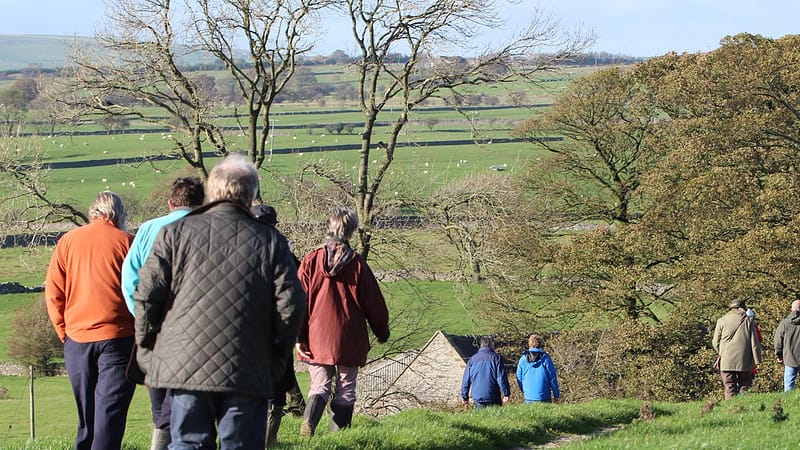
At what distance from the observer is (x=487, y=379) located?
45.3ft

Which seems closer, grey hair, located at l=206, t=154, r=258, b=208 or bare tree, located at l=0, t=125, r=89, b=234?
grey hair, located at l=206, t=154, r=258, b=208

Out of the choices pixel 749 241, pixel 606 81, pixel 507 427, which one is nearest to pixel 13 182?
pixel 507 427

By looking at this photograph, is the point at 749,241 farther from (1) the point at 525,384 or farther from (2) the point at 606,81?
(1) the point at 525,384

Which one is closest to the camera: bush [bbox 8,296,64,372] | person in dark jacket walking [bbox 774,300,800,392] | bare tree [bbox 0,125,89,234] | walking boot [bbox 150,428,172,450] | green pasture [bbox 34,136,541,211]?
walking boot [bbox 150,428,172,450]

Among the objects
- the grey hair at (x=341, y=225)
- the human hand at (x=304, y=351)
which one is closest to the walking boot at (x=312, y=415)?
the human hand at (x=304, y=351)

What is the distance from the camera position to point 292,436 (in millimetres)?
8875

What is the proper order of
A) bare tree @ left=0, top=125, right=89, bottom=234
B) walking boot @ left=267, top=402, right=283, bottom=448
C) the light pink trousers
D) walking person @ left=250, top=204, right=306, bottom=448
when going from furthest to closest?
bare tree @ left=0, top=125, right=89, bottom=234, the light pink trousers, walking boot @ left=267, top=402, right=283, bottom=448, walking person @ left=250, top=204, right=306, bottom=448

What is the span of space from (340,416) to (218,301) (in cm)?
371

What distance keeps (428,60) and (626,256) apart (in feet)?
57.2

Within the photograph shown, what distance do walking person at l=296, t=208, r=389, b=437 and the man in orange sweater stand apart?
1668mm

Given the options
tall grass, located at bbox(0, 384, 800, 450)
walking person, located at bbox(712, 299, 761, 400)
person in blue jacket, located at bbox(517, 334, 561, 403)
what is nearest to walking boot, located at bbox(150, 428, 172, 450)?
tall grass, located at bbox(0, 384, 800, 450)

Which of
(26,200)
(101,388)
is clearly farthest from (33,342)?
(101,388)

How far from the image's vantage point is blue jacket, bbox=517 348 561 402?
45.8 feet

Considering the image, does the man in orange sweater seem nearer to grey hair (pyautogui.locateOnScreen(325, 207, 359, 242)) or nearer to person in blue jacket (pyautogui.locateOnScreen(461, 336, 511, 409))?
grey hair (pyautogui.locateOnScreen(325, 207, 359, 242))
